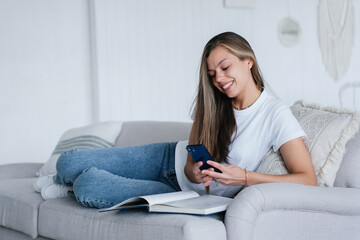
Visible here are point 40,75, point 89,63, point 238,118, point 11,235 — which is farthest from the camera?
point 89,63

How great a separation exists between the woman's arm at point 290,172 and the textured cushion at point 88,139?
1.53 meters

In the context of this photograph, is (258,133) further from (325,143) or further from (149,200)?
(149,200)

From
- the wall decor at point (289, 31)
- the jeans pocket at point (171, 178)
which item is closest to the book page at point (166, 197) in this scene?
the jeans pocket at point (171, 178)

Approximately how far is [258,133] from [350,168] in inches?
14.7

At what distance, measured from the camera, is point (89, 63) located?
16.8ft

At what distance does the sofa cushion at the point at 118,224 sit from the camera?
1567mm

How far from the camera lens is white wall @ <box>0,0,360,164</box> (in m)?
4.88

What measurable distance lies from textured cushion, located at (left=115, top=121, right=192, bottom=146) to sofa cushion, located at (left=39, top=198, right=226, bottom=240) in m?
0.83

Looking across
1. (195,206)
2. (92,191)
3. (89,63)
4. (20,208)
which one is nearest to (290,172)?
(195,206)

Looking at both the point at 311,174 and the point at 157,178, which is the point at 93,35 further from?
the point at 311,174

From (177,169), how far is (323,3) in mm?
4313

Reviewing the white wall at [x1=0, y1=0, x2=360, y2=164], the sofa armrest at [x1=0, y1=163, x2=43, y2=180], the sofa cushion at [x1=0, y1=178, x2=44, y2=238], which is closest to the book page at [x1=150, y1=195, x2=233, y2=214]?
the sofa cushion at [x1=0, y1=178, x2=44, y2=238]

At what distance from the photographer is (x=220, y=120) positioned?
2.22m

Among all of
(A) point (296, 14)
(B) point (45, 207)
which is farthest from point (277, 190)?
(A) point (296, 14)
